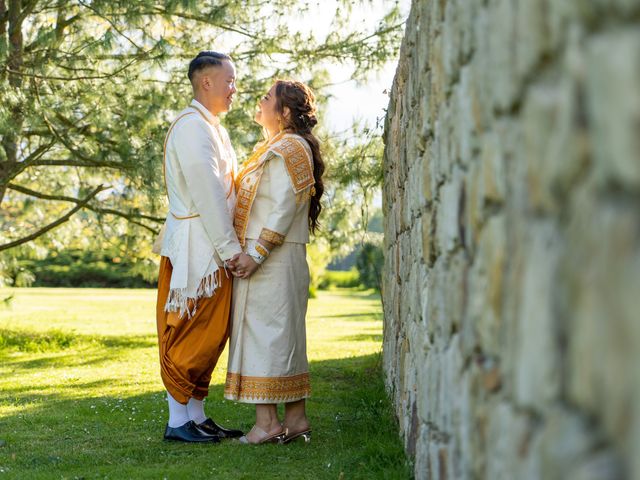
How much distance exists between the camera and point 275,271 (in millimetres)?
4141

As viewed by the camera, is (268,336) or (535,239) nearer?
(535,239)

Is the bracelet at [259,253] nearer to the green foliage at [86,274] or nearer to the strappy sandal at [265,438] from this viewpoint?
the strappy sandal at [265,438]

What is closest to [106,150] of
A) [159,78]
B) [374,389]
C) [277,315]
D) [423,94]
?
[159,78]

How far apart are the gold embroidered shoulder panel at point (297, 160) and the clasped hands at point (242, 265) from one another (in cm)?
39

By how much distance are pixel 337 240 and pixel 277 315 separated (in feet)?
16.0

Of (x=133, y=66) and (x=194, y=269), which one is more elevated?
(x=133, y=66)

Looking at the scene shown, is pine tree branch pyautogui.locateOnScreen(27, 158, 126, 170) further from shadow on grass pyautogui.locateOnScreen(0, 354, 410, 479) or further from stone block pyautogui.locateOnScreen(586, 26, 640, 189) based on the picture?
stone block pyautogui.locateOnScreen(586, 26, 640, 189)

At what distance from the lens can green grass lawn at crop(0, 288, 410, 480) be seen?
3537mm

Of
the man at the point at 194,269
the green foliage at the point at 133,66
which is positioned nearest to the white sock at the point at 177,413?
the man at the point at 194,269

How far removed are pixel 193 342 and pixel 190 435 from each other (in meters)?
0.44

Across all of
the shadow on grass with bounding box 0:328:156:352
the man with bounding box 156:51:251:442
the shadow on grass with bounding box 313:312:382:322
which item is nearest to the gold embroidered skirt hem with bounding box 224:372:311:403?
the man with bounding box 156:51:251:442

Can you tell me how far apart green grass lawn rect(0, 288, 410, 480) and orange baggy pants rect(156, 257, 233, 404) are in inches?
11.8

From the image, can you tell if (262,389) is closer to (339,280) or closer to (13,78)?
(13,78)

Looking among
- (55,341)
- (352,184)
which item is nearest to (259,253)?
(352,184)
